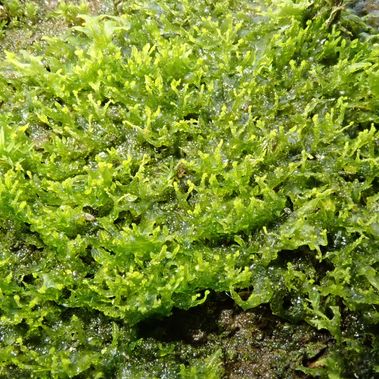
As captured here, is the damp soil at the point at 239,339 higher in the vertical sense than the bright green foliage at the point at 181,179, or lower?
lower

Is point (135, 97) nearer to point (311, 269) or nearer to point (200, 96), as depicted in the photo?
point (200, 96)

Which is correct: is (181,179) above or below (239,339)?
above

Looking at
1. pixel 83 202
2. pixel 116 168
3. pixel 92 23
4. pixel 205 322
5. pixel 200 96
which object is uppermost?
pixel 92 23

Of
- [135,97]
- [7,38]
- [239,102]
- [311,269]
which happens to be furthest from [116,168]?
[7,38]

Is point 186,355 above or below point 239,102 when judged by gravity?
below

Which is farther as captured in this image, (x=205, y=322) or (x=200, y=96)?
A: (x=200, y=96)

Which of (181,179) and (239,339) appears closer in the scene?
(239,339)

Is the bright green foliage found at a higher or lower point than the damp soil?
higher

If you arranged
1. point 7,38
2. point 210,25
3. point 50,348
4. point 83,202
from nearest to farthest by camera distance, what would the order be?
point 50,348, point 83,202, point 210,25, point 7,38
